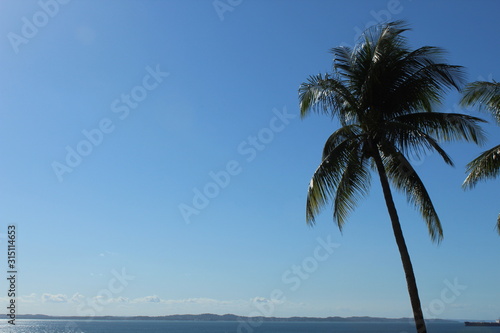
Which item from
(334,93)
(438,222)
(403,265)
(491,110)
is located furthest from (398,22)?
(403,265)

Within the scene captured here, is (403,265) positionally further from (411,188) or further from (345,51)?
(345,51)

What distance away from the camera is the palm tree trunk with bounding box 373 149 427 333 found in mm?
11055

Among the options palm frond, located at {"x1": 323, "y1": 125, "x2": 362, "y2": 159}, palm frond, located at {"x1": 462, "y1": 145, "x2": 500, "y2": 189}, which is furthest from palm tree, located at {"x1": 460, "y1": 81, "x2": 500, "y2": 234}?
palm frond, located at {"x1": 323, "y1": 125, "x2": 362, "y2": 159}

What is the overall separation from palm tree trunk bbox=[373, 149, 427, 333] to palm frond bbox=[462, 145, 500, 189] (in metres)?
4.29

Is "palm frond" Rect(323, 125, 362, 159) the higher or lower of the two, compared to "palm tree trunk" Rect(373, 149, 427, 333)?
higher

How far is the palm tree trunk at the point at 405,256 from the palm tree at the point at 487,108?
432 cm

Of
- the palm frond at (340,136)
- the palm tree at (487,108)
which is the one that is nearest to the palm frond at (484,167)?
the palm tree at (487,108)

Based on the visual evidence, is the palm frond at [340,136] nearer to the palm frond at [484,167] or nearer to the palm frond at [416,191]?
the palm frond at [416,191]

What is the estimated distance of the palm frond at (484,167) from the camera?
47.4ft

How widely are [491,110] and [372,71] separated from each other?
4528 mm

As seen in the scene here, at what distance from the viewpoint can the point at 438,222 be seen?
1236 centimetres

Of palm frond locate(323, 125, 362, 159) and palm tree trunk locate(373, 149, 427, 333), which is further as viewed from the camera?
palm frond locate(323, 125, 362, 159)

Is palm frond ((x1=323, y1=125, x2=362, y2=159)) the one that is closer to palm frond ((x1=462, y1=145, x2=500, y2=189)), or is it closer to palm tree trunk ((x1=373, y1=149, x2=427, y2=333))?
palm tree trunk ((x1=373, y1=149, x2=427, y2=333))

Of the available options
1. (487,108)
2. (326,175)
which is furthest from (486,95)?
(326,175)
